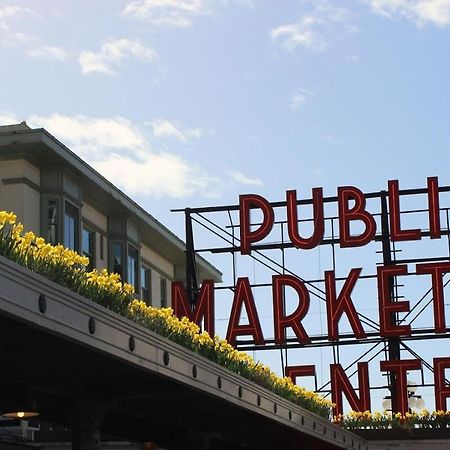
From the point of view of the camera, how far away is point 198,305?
52.8 m

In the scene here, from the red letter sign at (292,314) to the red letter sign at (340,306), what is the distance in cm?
105

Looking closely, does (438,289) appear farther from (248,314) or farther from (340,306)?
(248,314)

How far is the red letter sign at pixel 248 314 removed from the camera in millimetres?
51750

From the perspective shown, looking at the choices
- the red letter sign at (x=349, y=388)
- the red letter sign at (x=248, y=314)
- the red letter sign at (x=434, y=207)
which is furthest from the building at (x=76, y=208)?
the red letter sign at (x=434, y=207)

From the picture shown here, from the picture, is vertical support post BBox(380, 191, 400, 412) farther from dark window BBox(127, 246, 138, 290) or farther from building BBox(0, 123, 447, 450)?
dark window BBox(127, 246, 138, 290)

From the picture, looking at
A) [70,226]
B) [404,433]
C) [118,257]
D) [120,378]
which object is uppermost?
[118,257]

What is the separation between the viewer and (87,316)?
13977 millimetres

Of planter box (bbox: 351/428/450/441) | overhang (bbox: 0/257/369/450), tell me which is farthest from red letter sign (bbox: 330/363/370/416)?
overhang (bbox: 0/257/369/450)

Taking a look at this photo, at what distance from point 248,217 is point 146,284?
5.41 m

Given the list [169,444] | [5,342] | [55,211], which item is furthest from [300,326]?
[5,342]

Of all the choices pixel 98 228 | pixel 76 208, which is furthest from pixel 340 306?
pixel 76 208

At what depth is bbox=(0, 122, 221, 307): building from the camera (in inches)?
1544

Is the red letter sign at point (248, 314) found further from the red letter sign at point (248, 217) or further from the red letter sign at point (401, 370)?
the red letter sign at point (401, 370)

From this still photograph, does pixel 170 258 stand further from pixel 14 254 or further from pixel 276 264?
pixel 14 254
